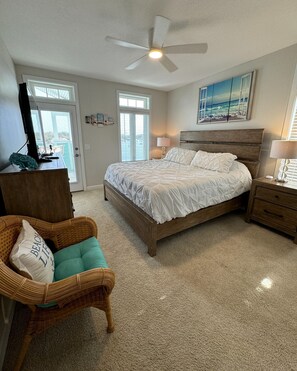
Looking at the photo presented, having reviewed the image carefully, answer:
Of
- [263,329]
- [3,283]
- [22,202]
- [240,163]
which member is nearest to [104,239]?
[22,202]

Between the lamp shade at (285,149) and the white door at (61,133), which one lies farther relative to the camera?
the white door at (61,133)

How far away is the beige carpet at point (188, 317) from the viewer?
3.69ft

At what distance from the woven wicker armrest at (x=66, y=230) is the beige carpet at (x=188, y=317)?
600 mm

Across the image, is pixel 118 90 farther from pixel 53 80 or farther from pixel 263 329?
pixel 263 329

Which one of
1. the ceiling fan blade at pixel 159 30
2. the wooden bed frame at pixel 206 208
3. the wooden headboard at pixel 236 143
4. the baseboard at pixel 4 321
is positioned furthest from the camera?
the wooden headboard at pixel 236 143

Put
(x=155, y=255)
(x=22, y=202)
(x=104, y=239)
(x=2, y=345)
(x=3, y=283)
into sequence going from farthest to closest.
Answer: (x=104, y=239)
(x=155, y=255)
(x=22, y=202)
(x=2, y=345)
(x=3, y=283)

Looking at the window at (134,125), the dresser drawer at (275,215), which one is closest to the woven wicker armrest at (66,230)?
the dresser drawer at (275,215)

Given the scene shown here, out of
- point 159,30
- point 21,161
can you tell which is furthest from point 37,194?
point 159,30

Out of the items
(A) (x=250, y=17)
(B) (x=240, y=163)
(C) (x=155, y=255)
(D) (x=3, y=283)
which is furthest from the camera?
(B) (x=240, y=163)

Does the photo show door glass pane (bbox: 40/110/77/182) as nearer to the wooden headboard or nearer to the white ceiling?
the white ceiling

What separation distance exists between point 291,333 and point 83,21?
3650 mm

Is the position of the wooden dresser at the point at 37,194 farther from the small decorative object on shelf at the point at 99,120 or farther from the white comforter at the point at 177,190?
the small decorative object on shelf at the point at 99,120

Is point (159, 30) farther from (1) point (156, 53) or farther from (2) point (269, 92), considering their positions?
(2) point (269, 92)

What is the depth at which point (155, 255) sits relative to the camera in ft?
6.95
